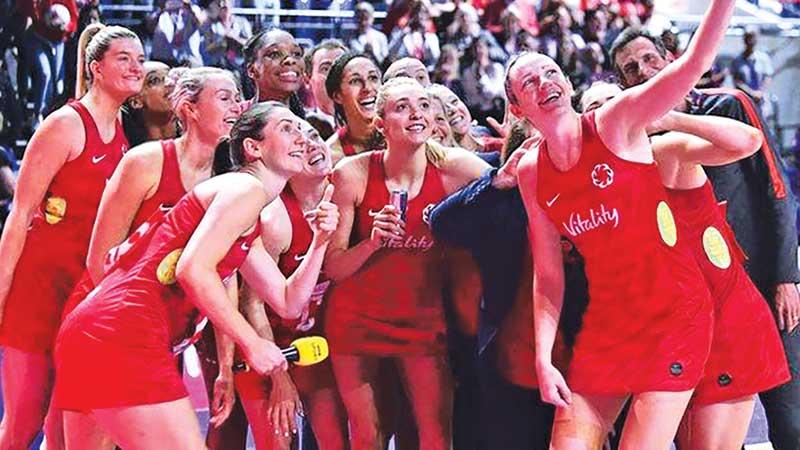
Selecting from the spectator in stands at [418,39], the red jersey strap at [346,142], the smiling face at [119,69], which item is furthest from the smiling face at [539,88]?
the spectator in stands at [418,39]

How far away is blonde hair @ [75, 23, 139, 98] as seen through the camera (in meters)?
4.84

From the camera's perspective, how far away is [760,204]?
4.72 m

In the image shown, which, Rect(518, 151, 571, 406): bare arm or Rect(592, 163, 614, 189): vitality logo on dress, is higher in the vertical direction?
Rect(592, 163, 614, 189): vitality logo on dress

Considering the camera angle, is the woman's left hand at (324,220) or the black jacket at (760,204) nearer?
the woman's left hand at (324,220)

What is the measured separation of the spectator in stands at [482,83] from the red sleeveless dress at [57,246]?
7356 mm

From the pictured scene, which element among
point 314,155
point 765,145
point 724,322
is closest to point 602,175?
point 724,322

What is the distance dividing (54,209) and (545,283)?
1842 mm

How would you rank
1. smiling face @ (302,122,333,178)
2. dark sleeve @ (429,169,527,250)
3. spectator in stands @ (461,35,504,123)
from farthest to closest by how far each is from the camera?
spectator in stands @ (461,35,504,123) → dark sleeve @ (429,169,527,250) → smiling face @ (302,122,333,178)

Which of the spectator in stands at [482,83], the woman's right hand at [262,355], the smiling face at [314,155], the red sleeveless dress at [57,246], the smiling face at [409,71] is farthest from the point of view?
the spectator in stands at [482,83]

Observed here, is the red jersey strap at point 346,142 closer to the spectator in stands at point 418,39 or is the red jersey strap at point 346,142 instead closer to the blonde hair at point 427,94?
the blonde hair at point 427,94

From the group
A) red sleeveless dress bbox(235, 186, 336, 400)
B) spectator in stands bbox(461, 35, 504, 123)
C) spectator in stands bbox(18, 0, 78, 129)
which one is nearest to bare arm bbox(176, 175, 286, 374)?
red sleeveless dress bbox(235, 186, 336, 400)

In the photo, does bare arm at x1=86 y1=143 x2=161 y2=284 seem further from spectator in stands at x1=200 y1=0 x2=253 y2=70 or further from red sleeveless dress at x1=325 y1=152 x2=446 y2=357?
spectator in stands at x1=200 y1=0 x2=253 y2=70

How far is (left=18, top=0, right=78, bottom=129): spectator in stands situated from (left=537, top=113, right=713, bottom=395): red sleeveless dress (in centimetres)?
739

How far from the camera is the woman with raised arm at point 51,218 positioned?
15.6ft
